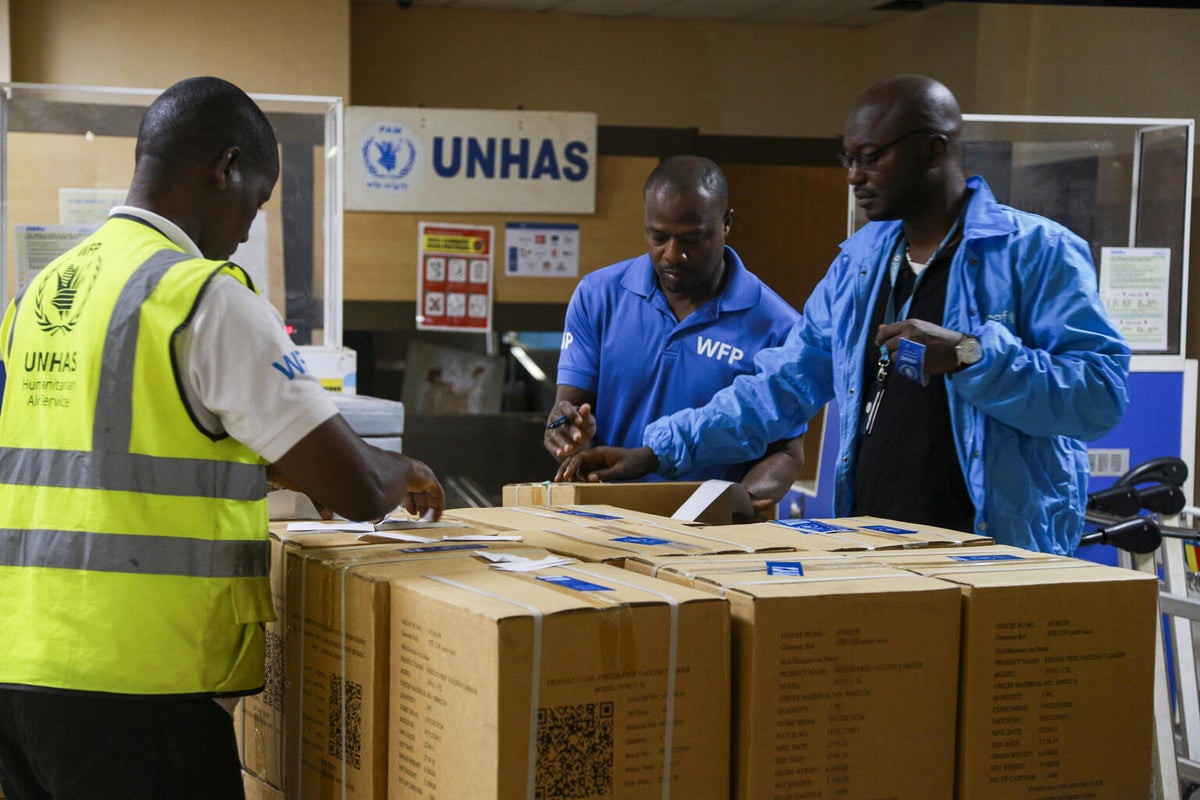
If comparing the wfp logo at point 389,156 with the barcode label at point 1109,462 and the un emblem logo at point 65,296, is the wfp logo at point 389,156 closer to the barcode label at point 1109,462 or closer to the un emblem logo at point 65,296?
the barcode label at point 1109,462

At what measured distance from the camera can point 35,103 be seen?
3326mm

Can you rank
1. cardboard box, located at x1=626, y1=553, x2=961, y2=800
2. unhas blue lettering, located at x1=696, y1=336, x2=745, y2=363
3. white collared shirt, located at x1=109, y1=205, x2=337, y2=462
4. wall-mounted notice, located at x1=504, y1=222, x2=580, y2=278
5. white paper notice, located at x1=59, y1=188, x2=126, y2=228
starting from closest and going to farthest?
cardboard box, located at x1=626, y1=553, x2=961, y2=800 → white collared shirt, located at x1=109, y1=205, x2=337, y2=462 → unhas blue lettering, located at x1=696, y1=336, x2=745, y2=363 → white paper notice, located at x1=59, y1=188, x2=126, y2=228 → wall-mounted notice, located at x1=504, y1=222, x2=580, y2=278

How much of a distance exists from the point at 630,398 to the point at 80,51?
3367 millimetres

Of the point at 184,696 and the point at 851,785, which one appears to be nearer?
the point at 851,785

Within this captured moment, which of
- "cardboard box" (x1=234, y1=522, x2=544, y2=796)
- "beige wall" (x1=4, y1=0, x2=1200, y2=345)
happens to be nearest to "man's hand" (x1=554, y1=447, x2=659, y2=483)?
"cardboard box" (x1=234, y1=522, x2=544, y2=796)

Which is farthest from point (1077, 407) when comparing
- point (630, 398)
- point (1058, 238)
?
point (630, 398)

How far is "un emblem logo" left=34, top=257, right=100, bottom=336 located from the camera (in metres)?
1.38

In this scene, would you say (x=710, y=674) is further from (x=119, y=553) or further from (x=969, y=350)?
(x=969, y=350)

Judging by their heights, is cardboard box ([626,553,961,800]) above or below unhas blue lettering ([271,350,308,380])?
below

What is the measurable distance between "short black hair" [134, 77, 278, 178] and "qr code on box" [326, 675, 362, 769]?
633mm

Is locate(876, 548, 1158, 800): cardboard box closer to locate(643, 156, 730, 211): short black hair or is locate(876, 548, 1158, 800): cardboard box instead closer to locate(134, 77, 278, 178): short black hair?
locate(134, 77, 278, 178): short black hair

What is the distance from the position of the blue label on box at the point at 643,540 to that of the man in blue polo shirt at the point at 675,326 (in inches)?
36.8

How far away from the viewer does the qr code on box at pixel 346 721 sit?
133 centimetres

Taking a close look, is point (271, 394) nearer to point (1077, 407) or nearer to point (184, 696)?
point (184, 696)
